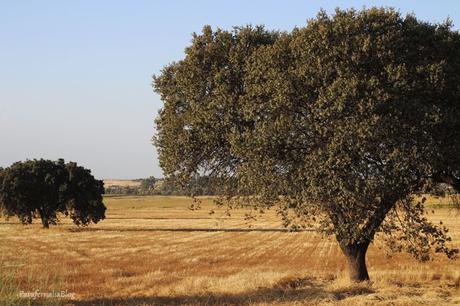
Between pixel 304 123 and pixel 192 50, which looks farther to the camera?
pixel 192 50

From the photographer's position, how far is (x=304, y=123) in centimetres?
1902

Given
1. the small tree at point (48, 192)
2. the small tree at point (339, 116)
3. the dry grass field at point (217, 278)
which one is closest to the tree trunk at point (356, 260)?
the dry grass field at point (217, 278)

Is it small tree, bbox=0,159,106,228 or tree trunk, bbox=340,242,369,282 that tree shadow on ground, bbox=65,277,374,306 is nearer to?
tree trunk, bbox=340,242,369,282

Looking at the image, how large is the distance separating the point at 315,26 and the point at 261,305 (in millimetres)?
10106

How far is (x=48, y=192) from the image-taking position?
3132 inches

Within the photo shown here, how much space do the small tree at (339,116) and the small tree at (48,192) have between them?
60.4 m

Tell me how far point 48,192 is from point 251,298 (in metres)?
65.5

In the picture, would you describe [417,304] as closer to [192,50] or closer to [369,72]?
[369,72]

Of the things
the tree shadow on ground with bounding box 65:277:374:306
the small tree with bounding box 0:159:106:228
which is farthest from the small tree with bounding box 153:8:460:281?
the small tree with bounding box 0:159:106:228

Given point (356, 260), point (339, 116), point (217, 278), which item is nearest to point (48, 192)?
point (217, 278)

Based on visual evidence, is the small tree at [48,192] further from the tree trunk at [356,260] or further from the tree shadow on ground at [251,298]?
the tree trunk at [356,260]

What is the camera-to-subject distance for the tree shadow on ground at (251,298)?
62.7ft

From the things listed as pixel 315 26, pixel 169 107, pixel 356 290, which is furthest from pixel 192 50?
pixel 356 290

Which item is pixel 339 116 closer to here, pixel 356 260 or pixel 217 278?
pixel 356 260
